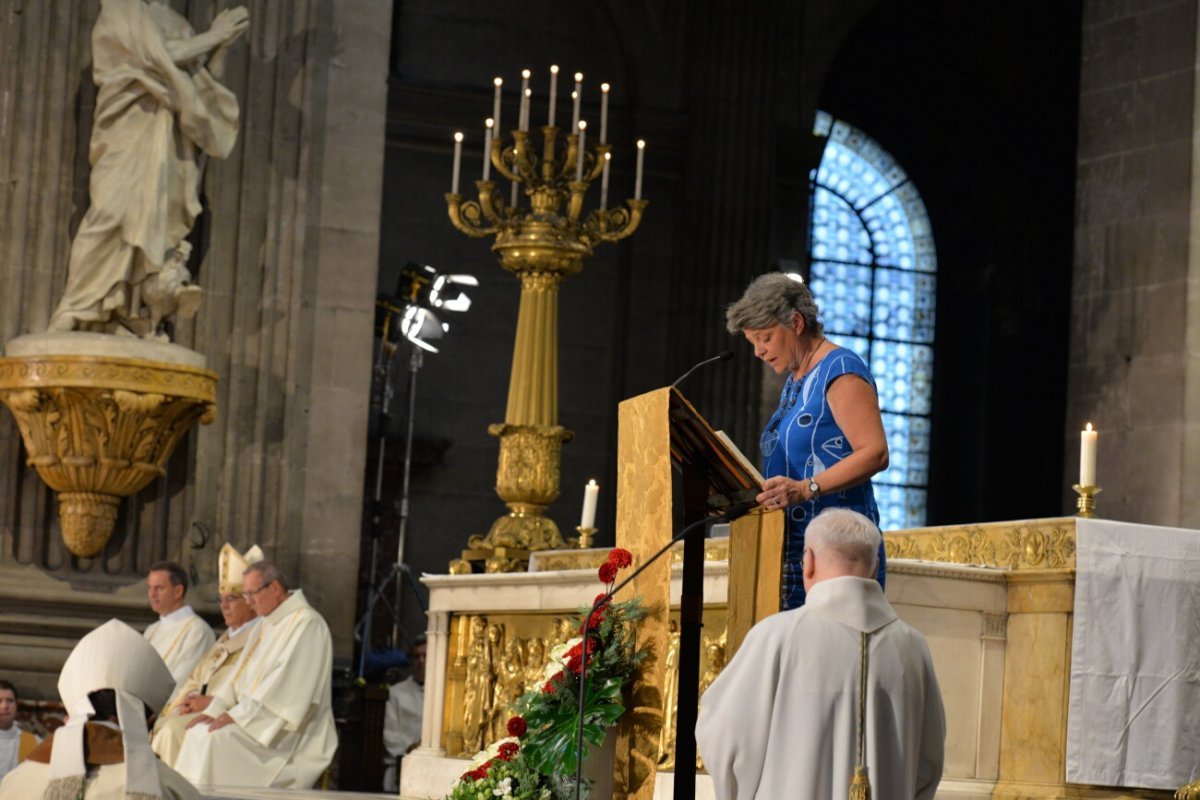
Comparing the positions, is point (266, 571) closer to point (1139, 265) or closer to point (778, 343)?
point (778, 343)

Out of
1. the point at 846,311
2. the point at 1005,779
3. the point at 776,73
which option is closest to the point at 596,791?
the point at 1005,779

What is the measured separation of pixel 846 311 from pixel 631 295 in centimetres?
354

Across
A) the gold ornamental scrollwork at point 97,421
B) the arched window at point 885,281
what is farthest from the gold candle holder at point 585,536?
the arched window at point 885,281

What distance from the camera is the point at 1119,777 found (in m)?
7.10

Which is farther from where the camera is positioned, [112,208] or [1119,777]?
[112,208]

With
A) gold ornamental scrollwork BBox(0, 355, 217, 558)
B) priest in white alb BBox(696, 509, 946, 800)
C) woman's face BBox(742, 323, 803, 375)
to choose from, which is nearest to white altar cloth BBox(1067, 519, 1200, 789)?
woman's face BBox(742, 323, 803, 375)

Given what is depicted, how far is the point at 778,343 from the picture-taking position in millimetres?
5473

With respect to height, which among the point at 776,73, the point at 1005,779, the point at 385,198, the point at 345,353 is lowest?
the point at 1005,779

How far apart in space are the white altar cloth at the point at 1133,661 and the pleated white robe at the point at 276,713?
13.0 feet

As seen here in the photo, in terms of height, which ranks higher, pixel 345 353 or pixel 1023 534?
pixel 345 353

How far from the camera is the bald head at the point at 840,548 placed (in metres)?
4.21

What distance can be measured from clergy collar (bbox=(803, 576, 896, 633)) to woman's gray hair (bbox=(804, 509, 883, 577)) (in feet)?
0.14

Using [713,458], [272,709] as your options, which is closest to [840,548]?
[713,458]

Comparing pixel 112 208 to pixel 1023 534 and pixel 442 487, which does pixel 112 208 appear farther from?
pixel 442 487
